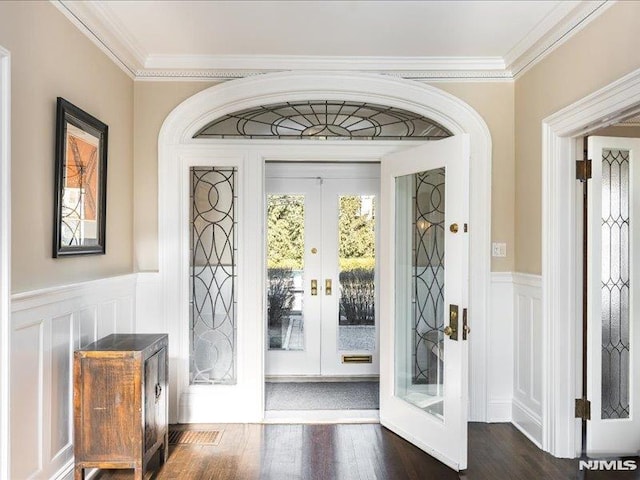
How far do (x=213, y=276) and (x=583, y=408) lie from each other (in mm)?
2643

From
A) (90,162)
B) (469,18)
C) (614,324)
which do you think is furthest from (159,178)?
(614,324)

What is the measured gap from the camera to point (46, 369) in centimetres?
222

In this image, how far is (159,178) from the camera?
3365mm

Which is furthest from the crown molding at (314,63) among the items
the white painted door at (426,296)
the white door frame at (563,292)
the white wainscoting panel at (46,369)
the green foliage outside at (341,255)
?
the white wainscoting panel at (46,369)

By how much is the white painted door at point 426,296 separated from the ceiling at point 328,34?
0.73m

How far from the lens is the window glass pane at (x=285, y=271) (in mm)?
4504

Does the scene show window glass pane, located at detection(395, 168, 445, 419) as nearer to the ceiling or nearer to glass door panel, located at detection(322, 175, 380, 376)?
the ceiling

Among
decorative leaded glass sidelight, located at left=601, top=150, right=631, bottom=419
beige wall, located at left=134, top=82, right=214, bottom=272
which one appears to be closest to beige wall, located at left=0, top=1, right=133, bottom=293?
beige wall, located at left=134, top=82, right=214, bottom=272

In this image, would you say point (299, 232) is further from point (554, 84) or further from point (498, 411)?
point (554, 84)

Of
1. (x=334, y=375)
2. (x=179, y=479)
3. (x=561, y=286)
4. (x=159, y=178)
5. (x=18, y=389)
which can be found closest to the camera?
(x=18, y=389)

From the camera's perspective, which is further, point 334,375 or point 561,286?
point 334,375

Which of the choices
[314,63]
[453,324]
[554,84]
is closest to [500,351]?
[453,324]

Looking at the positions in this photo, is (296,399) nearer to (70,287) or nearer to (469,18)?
(70,287)

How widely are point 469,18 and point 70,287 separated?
276 cm
